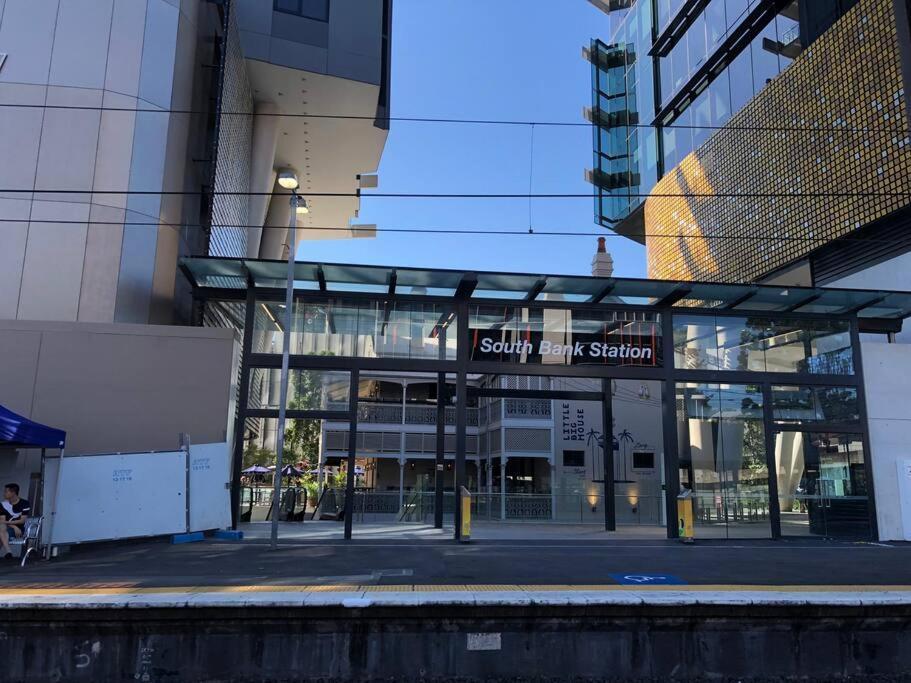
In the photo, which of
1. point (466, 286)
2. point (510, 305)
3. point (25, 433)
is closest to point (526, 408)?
point (510, 305)

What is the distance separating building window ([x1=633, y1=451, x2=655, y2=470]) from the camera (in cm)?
3156

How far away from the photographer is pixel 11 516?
1208 cm

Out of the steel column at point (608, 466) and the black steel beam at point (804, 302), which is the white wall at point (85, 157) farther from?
the black steel beam at point (804, 302)

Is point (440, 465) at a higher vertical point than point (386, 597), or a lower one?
higher

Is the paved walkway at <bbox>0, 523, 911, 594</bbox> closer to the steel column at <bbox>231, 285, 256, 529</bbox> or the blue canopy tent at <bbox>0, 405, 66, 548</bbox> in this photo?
the steel column at <bbox>231, 285, 256, 529</bbox>

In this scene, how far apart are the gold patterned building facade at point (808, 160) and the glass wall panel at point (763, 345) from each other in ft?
11.0

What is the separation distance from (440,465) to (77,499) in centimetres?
818

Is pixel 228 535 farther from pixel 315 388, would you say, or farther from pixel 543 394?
pixel 543 394

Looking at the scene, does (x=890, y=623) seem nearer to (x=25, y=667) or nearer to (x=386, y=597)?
(x=386, y=597)

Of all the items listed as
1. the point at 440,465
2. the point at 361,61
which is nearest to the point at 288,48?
the point at 361,61

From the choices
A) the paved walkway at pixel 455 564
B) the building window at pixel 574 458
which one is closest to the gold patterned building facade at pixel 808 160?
the paved walkway at pixel 455 564

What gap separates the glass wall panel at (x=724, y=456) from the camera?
17.4m

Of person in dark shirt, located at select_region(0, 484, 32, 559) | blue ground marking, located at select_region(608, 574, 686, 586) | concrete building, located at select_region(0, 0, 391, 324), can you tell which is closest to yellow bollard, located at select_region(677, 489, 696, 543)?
blue ground marking, located at select_region(608, 574, 686, 586)

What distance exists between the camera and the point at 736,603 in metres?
7.12
